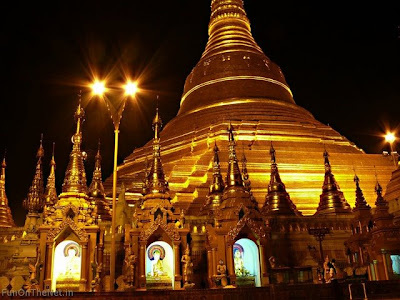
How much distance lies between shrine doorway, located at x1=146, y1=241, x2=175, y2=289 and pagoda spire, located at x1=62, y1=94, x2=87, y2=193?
4383 millimetres

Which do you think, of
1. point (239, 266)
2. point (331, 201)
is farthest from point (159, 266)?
point (331, 201)

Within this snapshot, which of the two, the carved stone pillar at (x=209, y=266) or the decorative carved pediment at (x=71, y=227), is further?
the decorative carved pediment at (x=71, y=227)

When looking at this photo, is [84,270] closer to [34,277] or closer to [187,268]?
[34,277]

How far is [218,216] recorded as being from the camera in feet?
61.8

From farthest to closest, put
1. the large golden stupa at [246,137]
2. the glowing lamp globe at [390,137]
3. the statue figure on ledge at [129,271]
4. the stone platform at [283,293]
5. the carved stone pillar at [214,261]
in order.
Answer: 1. the glowing lamp globe at [390,137]
2. the large golden stupa at [246,137]
3. the carved stone pillar at [214,261]
4. the statue figure on ledge at [129,271]
5. the stone platform at [283,293]

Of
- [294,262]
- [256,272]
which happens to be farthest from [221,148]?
[256,272]

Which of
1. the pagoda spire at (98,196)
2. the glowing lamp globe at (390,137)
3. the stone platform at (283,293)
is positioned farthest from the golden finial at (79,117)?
the glowing lamp globe at (390,137)

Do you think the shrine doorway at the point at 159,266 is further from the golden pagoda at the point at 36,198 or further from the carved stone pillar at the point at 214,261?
the golden pagoda at the point at 36,198

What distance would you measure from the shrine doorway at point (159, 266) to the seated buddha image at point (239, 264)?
2.54 m

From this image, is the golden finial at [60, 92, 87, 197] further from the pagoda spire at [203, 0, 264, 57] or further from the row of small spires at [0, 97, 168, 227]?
the pagoda spire at [203, 0, 264, 57]

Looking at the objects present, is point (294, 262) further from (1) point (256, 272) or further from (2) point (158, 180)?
(2) point (158, 180)

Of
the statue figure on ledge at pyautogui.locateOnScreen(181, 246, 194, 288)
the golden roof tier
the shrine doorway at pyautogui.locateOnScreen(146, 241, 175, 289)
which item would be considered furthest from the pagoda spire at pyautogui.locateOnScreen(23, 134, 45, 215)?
the golden roof tier

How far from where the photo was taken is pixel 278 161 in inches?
1184

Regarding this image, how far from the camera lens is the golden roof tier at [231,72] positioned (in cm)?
3850
